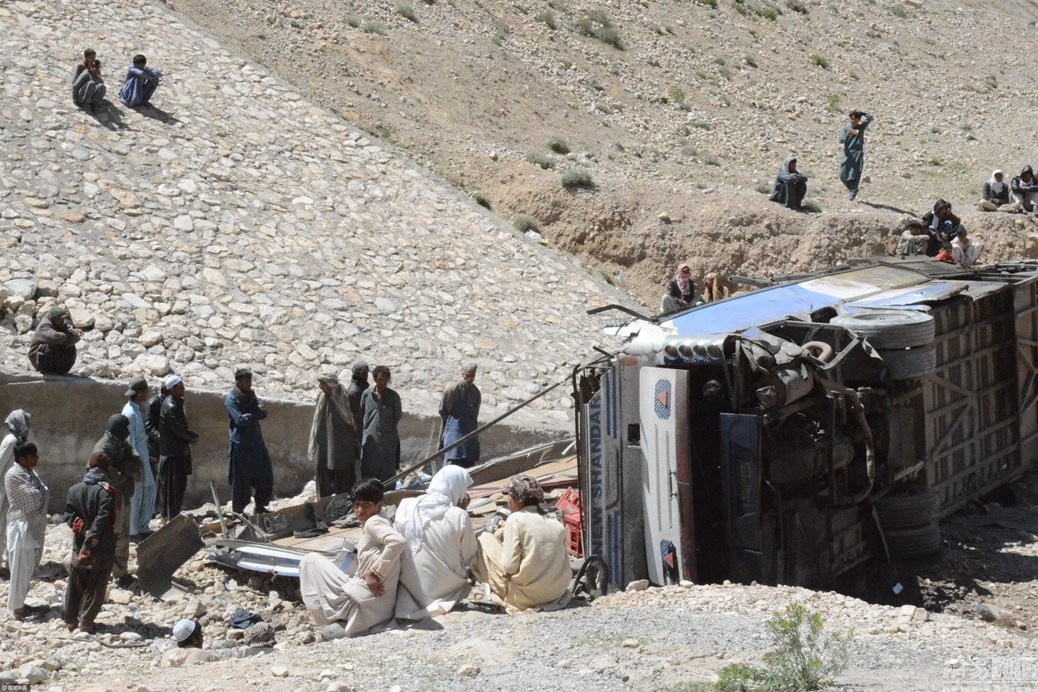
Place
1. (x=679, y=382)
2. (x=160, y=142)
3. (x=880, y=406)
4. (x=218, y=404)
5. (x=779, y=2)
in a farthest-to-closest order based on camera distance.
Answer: (x=779, y=2)
(x=160, y=142)
(x=218, y=404)
(x=880, y=406)
(x=679, y=382)

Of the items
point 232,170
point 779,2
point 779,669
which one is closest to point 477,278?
point 232,170

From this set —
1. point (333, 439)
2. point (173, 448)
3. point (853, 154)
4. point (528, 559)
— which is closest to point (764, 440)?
point (528, 559)

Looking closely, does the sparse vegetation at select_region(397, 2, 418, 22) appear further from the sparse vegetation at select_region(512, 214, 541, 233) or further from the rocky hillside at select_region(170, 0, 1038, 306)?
the sparse vegetation at select_region(512, 214, 541, 233)

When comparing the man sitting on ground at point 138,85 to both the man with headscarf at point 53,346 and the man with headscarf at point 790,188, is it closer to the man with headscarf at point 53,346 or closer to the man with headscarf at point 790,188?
the man with headscarf at point 53,346

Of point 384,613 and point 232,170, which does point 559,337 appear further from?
point 384,613

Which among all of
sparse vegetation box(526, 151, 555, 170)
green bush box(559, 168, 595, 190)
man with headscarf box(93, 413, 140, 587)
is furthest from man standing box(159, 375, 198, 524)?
sparse vegetation box(526, 151, 555, 170)

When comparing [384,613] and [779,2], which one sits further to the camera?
[779,2]

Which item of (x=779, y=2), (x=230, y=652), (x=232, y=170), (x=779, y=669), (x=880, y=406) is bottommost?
(x=230, y=652)

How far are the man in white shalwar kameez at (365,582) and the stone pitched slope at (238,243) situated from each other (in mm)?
5575

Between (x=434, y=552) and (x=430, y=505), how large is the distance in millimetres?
304

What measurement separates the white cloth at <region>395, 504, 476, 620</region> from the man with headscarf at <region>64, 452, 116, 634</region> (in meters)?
2.20

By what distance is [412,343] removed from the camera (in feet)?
49.4

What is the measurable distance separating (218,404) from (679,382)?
5868mm

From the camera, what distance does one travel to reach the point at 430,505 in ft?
26.0
